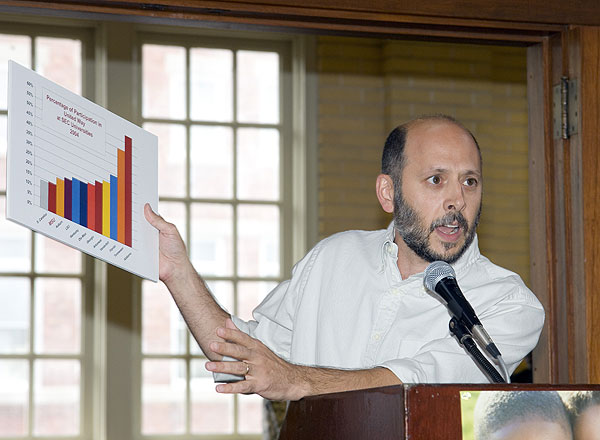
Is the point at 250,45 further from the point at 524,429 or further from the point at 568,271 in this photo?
the point at 524,429

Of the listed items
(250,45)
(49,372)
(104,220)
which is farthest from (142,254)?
(250,45)

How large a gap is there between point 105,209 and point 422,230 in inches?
31.4

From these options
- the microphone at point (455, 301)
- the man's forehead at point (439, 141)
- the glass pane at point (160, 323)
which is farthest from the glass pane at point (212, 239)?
the microphone at point (455, 301)

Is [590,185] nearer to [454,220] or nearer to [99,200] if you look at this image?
[454,220]

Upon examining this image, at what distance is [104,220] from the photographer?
1.86 metres

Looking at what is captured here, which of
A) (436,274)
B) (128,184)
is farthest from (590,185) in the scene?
(128,184)

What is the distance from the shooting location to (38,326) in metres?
4.95

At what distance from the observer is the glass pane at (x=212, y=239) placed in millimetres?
5207

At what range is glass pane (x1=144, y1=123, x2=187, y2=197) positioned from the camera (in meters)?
5.21

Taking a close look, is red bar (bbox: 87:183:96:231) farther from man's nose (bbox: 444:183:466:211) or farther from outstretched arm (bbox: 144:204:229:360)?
man's nose (bbox: 444:183:466:211)

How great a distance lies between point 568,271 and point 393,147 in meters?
0.52

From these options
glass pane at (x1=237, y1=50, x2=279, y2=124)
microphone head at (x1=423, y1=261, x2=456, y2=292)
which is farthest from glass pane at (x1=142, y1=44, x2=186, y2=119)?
microphone head at (x1=423, y1=261, x2=456, y2=292)

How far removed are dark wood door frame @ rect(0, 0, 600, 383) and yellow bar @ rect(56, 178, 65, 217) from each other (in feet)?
1.82

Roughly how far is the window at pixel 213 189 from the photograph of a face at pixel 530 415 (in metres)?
3.86
